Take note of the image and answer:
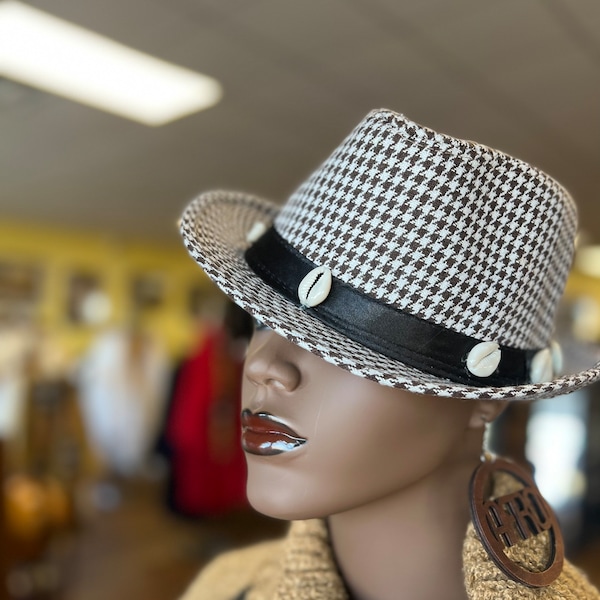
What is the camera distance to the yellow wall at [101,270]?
5.54 m

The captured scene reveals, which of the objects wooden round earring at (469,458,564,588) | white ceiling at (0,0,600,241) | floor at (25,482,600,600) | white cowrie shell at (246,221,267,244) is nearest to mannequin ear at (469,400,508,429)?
wooden round earring at (469,458,564,588)

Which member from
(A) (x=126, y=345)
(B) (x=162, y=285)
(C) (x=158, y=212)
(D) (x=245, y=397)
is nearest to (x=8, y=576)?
(D) (x=245, y=397)

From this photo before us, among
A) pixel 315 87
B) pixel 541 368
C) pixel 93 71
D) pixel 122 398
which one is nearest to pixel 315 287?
pixel 541 368

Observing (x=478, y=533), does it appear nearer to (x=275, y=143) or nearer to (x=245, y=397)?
(x=245, y=397)

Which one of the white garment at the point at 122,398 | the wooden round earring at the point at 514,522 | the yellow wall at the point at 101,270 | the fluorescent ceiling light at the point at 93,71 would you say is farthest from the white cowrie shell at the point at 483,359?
the yellow wall at the point at 101,270

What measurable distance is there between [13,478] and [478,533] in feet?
7.26

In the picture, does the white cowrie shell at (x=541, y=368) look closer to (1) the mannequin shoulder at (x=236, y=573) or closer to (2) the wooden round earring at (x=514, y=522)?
(2) the wooden round earring at (x=514, y=522)

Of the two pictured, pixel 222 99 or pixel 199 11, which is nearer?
pixel 199 11

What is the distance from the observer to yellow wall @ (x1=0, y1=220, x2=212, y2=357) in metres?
5.54

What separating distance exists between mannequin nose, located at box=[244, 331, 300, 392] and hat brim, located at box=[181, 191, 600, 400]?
0.17 ft

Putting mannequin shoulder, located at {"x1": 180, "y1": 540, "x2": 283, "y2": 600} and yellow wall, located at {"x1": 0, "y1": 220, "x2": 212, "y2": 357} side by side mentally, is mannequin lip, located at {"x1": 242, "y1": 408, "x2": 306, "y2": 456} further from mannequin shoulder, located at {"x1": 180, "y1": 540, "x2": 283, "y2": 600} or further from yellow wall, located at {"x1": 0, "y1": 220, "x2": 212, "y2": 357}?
A: yellow wall, located at {"x1": 0, "y1": 220, "x2": 212, "y2": 357}

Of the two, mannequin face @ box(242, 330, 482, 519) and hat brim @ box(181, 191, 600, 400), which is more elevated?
hat brim @ box(181, 191, 600, 400)

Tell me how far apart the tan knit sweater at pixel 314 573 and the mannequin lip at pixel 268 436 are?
0.61ft

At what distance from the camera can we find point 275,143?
2.94 meters
